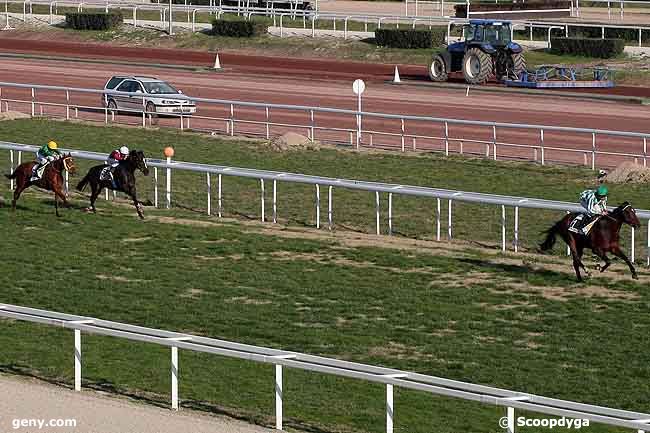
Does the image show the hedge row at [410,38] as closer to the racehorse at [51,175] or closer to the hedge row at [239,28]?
the hedge row at [239,28]

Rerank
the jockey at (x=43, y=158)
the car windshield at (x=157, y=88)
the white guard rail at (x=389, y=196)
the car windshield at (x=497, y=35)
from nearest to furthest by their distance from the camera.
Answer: the white guard rail at (x=389, y=196) → the jockey at (x=43, y=158) → the car windshield at (x=157, y=88) → the car windshield at (x=497, y=35)

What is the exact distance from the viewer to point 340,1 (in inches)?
2547

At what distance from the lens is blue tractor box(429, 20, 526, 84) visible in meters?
38.5

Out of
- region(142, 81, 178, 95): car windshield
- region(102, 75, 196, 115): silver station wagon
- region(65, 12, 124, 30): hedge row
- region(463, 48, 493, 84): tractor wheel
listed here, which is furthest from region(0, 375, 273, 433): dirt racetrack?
region(65, 12, 124, 30): hedge row

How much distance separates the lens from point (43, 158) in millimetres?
A: 20750

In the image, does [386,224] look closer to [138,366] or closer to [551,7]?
[138,366]

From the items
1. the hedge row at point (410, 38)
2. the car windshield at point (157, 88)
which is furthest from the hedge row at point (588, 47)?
the car windshield at point (157, 88)

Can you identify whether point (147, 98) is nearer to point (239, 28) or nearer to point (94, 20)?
point (239, 28)

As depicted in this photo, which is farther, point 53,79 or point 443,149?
point 53,79

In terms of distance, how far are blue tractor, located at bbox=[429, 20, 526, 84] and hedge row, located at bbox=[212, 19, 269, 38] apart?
12.4 m

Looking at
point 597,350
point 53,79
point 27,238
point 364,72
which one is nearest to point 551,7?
point 364,72

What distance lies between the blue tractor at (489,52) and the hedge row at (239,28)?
40.8ft

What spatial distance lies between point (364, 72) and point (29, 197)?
21281mm

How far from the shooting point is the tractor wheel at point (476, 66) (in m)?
38.7
